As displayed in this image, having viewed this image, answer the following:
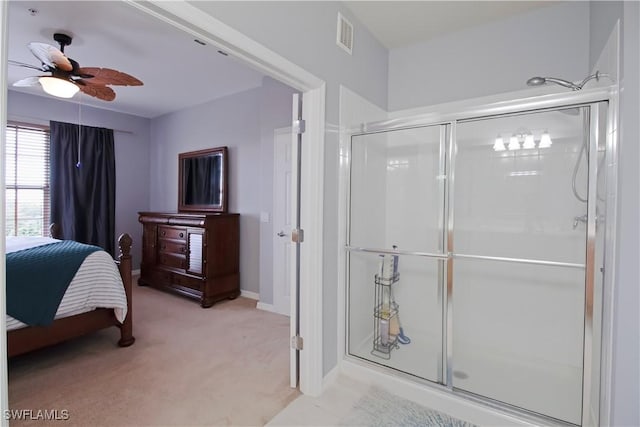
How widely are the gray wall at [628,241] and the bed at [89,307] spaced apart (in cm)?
320

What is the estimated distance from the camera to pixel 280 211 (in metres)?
3.46

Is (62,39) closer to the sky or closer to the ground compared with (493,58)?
closer to the sky

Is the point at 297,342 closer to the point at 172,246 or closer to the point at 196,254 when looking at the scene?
the point at 196,254

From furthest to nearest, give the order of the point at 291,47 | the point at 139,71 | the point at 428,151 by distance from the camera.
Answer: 1. the point at 139,71
2. the point at 428,151
3. the point at 291,47

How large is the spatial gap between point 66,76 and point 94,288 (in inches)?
66.7

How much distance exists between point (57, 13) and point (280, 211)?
240 centimetres

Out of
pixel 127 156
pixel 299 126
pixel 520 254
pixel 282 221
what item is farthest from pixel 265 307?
pixel 127 156

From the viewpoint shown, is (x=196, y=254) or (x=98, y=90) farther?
(x=196, y=254)

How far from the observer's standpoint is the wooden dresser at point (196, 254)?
144 inches

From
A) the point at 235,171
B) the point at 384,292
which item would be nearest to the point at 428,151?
the point at 384,292

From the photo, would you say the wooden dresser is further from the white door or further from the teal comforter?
the teal comforter

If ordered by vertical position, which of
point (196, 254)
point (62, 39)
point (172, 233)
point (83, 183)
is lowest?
point (196, 254)

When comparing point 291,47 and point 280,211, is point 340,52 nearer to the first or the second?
point 291,47

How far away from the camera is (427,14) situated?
91.4 inches
